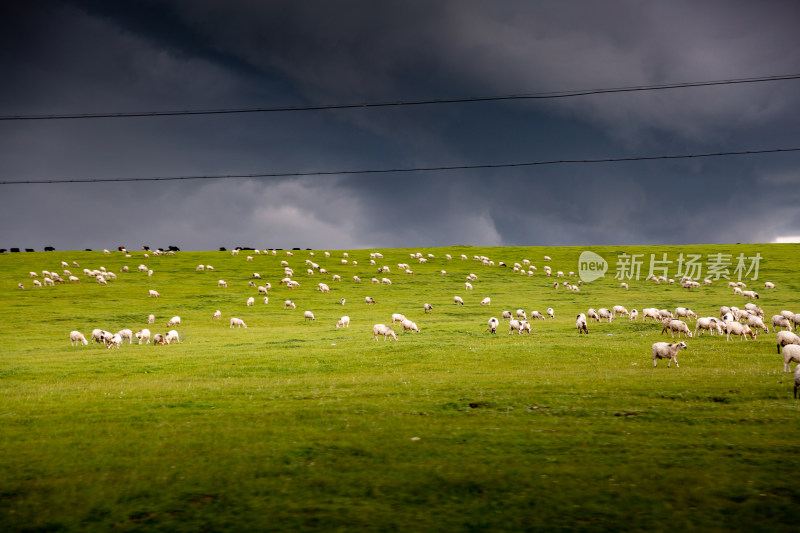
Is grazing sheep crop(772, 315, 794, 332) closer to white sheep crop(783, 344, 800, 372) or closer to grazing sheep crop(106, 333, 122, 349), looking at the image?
white sheep crop(783, 344, 800, 372)

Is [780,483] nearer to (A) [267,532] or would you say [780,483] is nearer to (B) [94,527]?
(A) [267,532]

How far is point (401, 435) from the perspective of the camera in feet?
51.2

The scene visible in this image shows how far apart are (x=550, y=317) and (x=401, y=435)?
133 ft

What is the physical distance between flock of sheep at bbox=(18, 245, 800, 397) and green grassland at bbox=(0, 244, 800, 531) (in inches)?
55.1

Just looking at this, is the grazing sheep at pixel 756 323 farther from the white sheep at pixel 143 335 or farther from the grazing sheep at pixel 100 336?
the grazing sheep at pixel 100 336

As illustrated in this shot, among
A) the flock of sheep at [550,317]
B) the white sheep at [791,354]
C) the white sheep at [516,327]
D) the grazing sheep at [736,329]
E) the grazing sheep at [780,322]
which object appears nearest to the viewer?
the white sheep at [791,354]

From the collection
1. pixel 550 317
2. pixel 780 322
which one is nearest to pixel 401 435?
pixel 780 322

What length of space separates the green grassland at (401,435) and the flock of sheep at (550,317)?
4.59 ft

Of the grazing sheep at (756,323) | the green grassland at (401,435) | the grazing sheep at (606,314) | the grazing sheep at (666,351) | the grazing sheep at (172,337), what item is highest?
the grazing sheep at (606,314)

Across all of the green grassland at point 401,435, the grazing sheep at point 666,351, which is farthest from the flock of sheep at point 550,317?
the green grassland at point 401,435

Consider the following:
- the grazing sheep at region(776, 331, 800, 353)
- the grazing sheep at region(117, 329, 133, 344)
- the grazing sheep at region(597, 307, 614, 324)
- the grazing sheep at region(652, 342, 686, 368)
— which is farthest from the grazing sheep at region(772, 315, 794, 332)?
the grazing sheep at region(117, 329, 133, 344)

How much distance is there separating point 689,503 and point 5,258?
119 meters

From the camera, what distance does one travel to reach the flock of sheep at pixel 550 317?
29.6 metres

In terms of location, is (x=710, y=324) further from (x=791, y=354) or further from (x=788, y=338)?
(x=791, y=354)
